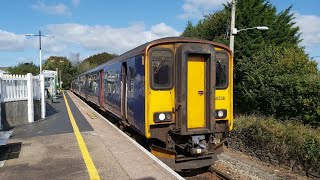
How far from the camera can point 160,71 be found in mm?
8242

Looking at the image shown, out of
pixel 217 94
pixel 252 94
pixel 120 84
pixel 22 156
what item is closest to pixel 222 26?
pixel 252 94

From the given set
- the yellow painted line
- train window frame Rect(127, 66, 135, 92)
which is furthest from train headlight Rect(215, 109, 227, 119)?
the yellow painted line

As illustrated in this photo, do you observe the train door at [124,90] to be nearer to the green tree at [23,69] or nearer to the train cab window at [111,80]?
the train cab window at [111,80]

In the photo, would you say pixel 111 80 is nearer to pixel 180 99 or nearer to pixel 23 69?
pixel 180 99

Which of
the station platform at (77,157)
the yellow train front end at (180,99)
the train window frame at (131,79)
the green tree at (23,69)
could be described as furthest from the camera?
the green tree at (23,69)

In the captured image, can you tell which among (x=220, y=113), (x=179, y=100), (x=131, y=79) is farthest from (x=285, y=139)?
(x=131, y=79)

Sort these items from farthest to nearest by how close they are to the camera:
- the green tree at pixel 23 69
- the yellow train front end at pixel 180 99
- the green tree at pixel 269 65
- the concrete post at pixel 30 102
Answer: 1. the green tree at pixel 23 69
2. the green tree at pixel 269 65
3. the concrete post at pixel 30 102
4. the yellow train front end at pixel 180 99

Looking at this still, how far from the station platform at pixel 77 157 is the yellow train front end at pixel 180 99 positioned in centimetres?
74

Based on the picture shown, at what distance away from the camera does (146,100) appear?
809cm

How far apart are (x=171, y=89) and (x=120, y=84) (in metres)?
3.45

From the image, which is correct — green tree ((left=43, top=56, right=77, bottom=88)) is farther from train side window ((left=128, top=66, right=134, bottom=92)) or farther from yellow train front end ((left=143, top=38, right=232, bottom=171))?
yellow train front end ((left=143, top=38, right=232, bottom=171))

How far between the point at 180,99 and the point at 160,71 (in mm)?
817

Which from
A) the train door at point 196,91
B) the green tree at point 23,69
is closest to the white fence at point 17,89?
the train door at point 196,91

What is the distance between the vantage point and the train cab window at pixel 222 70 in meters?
8.88
